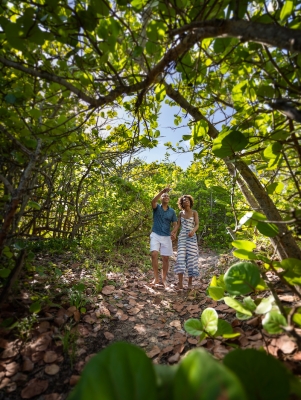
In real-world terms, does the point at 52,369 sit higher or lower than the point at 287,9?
lower

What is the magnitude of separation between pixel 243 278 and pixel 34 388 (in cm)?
148

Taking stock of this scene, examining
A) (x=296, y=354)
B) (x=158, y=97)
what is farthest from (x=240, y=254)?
(x=158, y=97)

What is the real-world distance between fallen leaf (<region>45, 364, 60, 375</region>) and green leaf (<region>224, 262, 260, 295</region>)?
1.39 metres

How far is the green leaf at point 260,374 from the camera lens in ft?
1.79

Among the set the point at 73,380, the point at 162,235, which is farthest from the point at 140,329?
the point at 162,235

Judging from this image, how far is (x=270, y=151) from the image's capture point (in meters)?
1.11

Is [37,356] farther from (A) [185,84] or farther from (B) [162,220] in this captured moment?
(B) [162,220]

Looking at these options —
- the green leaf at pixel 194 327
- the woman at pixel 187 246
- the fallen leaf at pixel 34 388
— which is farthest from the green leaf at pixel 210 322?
the woman at pixel 187 246

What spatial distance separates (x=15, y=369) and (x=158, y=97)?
2223 mm

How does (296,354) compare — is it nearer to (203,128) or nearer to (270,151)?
(270,151)

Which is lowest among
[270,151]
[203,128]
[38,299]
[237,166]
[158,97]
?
[38,299]

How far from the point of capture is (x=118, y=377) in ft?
1.50

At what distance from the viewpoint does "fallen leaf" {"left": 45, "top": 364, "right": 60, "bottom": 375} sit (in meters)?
1.44

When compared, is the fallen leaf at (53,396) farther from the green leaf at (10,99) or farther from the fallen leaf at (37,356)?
the green leaf at (10,99)
